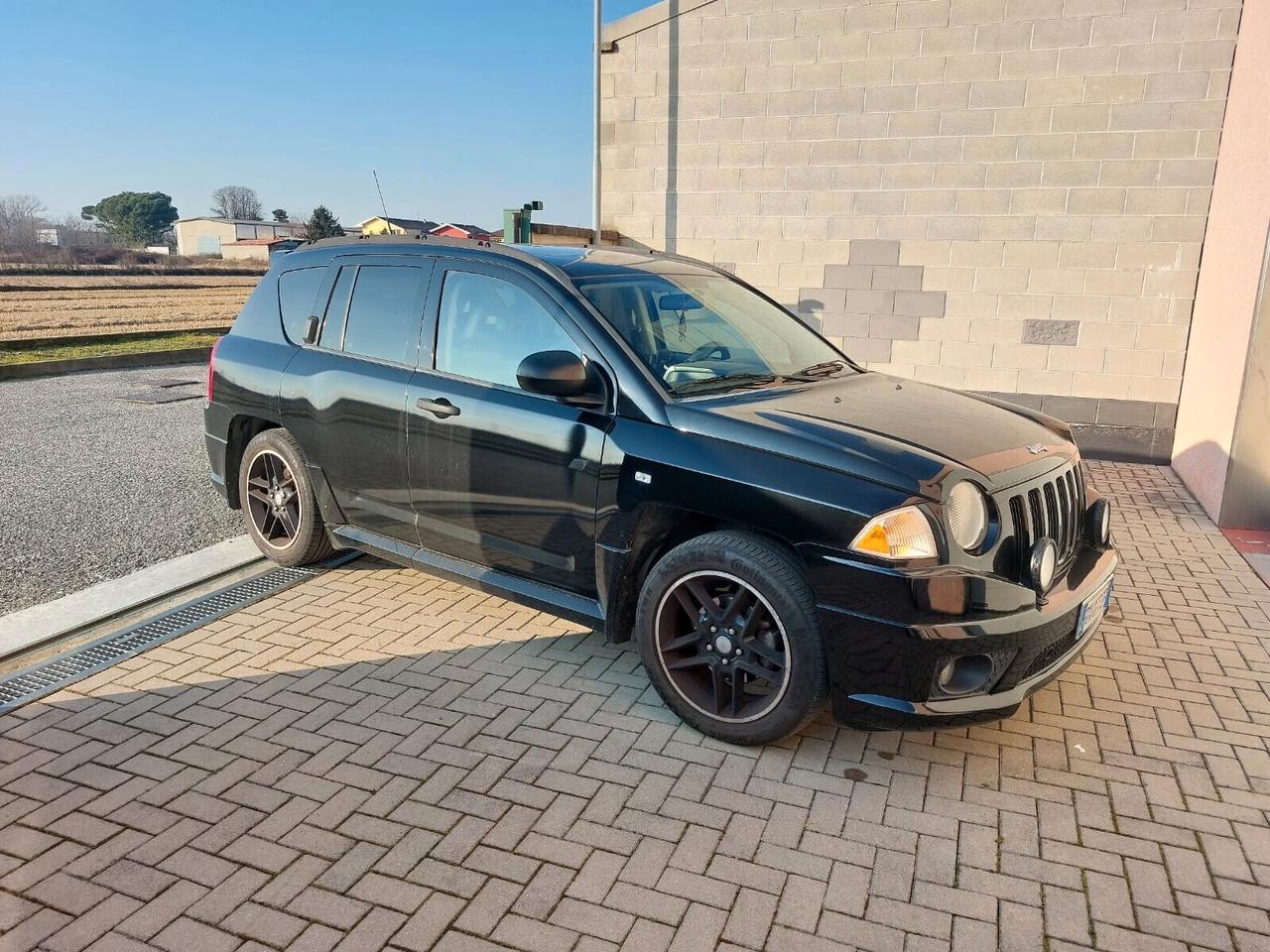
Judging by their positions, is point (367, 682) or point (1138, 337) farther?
point (1138, 337)

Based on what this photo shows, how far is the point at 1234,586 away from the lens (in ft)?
17.8

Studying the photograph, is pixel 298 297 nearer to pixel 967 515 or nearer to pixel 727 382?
pixel 727 382

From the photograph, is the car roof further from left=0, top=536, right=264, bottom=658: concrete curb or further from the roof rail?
left=0, top=536, right=264, bottom=658: concrete curb

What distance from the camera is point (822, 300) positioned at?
9633 millimetres

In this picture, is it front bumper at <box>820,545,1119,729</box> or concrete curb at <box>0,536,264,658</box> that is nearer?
A: front bumper at <box>820,545,1119,729</box>

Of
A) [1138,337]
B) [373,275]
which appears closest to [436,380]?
[373,275]

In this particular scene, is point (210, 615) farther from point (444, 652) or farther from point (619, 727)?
point (619, 727)

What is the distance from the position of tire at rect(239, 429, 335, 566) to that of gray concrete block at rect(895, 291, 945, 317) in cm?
637

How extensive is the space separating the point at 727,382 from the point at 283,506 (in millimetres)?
2787

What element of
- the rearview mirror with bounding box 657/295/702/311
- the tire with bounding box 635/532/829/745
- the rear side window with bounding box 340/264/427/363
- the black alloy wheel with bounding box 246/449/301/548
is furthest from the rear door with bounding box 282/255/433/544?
the tire with bounding box 635/532/829/745

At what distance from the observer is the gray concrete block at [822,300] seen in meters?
9.56

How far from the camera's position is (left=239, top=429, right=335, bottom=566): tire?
5.05 metres

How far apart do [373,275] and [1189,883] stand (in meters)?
4.26

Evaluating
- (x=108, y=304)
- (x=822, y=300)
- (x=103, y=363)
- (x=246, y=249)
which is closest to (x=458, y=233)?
(x=822, y=300)
